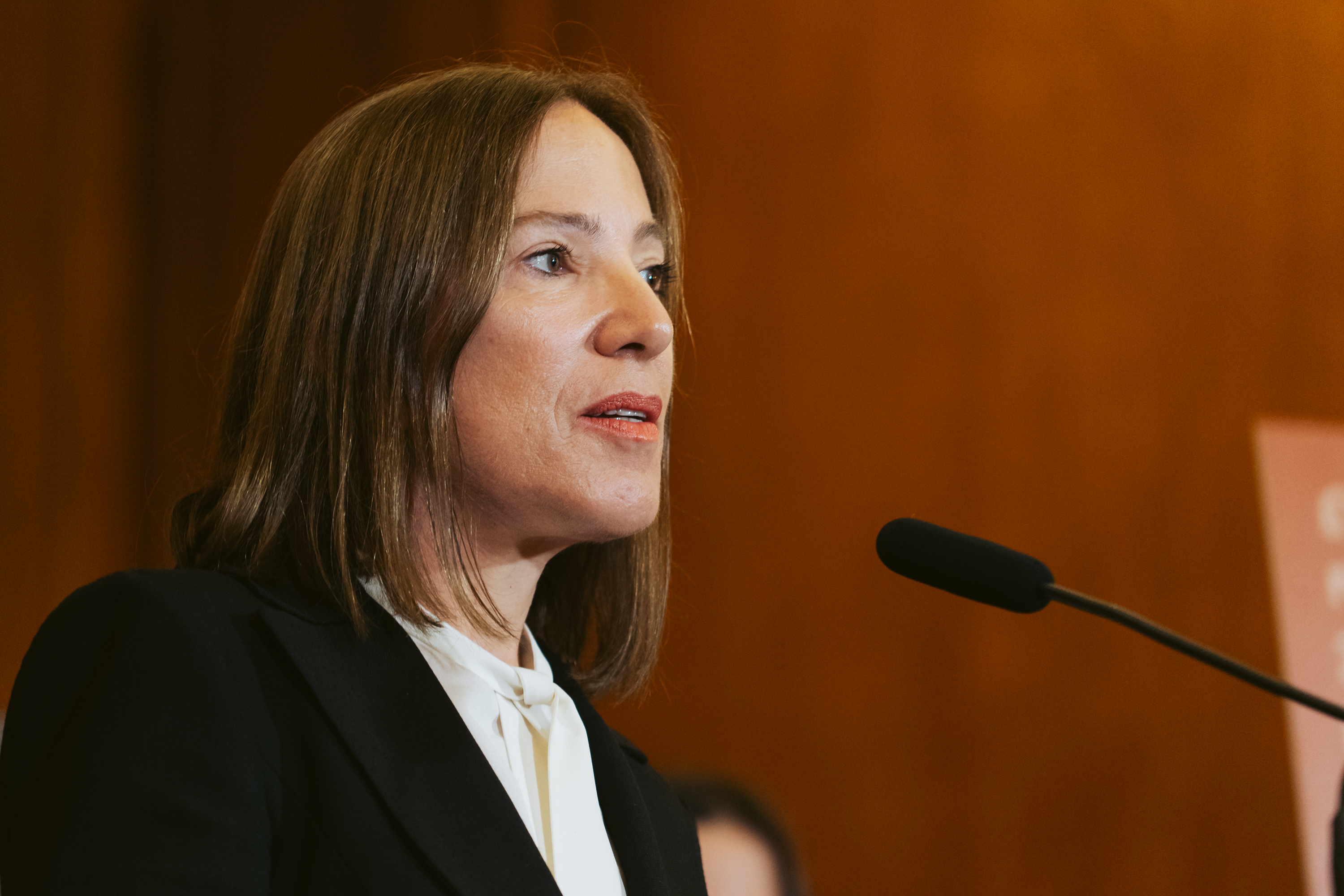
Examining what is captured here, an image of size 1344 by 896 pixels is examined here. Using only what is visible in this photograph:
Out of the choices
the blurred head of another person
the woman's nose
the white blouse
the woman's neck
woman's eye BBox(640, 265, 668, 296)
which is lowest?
the blurred head of another person

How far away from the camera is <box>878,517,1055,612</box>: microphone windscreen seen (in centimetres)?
84

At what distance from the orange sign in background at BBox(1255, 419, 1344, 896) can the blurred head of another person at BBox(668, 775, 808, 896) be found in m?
1.39

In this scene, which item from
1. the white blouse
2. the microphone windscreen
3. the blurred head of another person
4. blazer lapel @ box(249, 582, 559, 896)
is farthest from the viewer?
the blurred head of another person

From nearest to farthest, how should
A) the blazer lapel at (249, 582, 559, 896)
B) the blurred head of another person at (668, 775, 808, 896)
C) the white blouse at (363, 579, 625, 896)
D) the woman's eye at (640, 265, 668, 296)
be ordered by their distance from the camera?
the blazer lapel at (249, 582, 559, 896) < the white blouse at (363, 579, 625, 896) < the woman's eye at (640, 265, 668, 296) < the blurred head of another person at (668, 775, 808, 896)

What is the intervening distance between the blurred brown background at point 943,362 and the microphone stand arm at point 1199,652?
2096mm

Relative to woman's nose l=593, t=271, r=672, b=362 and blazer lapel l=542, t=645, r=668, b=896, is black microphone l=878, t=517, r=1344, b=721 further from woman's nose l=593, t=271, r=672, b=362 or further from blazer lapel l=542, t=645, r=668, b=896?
blazer lapel l=542, t=645, r=668, b=896

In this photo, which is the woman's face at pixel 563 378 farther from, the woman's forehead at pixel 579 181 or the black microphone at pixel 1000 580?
the black microphone at pixel 1000 580

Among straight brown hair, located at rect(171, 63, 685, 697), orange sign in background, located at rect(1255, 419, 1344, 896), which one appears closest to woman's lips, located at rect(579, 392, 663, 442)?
straight brown hair, located at rect(171, 63, 685, 697)

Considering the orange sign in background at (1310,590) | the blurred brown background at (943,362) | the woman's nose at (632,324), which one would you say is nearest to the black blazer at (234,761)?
the woman's nose at (632,324)

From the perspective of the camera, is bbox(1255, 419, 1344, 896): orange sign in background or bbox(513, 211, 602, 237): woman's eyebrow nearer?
bbox(513, 211, 602, 237): woman's eyebrow

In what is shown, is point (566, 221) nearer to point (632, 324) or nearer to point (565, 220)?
point (565, 220)

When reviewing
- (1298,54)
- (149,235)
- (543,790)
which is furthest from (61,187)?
(1298,54)

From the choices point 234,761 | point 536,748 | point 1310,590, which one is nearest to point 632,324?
point 536,748

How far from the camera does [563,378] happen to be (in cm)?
114
